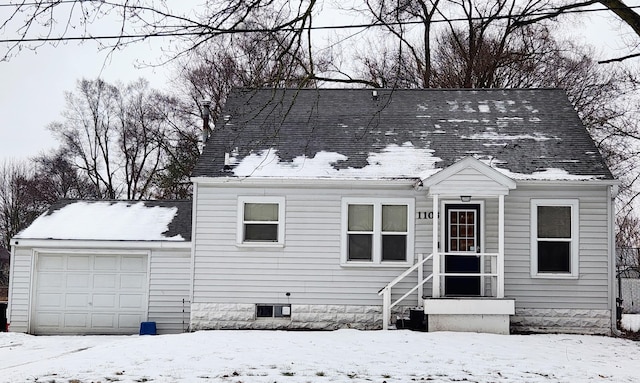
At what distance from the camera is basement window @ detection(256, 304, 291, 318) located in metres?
17.8

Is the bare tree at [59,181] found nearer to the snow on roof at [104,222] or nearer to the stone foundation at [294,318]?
the snow on roof at [104,222]

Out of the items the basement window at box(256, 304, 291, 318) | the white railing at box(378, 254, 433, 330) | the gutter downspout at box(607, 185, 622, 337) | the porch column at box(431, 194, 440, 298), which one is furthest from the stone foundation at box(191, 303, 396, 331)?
the gutter downspout at box(607, 185, 622, 337)

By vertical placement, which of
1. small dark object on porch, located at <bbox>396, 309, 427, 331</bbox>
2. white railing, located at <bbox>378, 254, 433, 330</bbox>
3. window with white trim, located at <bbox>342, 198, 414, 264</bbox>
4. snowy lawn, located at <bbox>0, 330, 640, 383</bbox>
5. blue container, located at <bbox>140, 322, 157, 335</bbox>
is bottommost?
blue container, located at <bbox>140, 322, 157, 335</bbox>

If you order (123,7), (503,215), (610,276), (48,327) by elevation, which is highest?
(123,7)

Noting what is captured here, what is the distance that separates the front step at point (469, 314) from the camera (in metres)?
16.3

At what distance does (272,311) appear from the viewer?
1788 centimetres

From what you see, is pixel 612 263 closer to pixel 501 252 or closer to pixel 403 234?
pixel 501 252

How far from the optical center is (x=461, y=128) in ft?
63.2

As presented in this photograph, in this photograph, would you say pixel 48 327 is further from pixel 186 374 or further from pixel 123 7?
pixel 123 7

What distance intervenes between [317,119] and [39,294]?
8134 mm

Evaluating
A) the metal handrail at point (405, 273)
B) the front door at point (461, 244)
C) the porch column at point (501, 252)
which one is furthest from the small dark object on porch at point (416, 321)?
the porch column at point (501, 252)

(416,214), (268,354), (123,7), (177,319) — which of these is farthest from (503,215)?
(123,7)

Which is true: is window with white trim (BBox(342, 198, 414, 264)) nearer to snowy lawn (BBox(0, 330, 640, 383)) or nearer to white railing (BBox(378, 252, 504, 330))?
white railing (BBox(378, 252, 504, 330))

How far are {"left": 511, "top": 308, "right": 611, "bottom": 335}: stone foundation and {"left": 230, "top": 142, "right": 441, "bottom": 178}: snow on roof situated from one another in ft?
12.6
